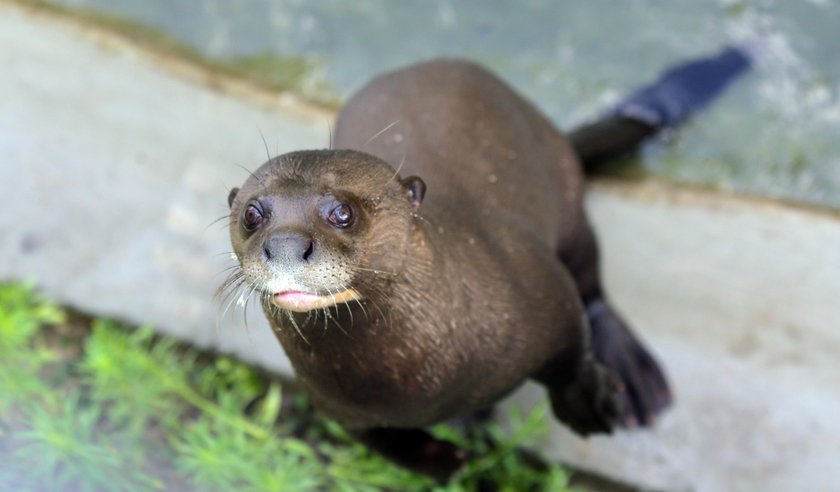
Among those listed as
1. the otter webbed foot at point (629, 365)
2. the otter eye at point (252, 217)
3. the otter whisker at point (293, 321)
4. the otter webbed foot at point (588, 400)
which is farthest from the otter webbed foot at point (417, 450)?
the otter eye at point (252, 217)

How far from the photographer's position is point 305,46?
3629mm

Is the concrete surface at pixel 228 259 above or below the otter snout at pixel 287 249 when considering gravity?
below

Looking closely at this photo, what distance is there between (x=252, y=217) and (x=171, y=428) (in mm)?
1351

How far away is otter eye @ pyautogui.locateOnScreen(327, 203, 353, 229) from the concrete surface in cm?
115

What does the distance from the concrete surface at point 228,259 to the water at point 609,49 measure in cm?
17

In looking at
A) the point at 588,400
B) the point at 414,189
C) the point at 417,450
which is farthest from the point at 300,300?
the point at 588,400

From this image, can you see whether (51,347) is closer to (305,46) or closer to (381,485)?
(381,485)

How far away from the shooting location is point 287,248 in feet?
4.92

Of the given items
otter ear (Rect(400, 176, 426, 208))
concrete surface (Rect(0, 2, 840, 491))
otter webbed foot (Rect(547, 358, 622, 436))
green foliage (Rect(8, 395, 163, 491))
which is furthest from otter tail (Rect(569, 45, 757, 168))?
green foliage (Rect(8, 395, 163, 491))

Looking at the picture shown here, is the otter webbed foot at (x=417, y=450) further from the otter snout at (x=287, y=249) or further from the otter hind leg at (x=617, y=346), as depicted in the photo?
the otter snout at (x=287, y=249)

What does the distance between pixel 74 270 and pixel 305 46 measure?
112 cm

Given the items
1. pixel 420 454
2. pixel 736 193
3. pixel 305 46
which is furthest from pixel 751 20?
pixel 420 454

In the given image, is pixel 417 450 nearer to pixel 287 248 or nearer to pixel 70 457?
pixel 70 457

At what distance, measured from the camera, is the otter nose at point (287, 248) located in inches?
59.1
